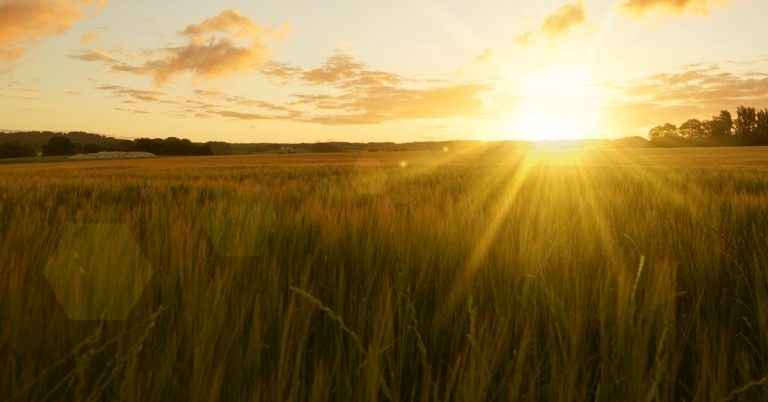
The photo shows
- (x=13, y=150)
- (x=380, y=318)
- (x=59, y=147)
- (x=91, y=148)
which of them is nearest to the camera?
(x=380, y=318)

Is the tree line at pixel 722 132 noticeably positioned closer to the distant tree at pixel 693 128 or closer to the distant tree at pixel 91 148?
the distant tree at pixel 693 128

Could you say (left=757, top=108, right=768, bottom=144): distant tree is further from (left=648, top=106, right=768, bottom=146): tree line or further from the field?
the field

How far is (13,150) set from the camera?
6347 centimetres

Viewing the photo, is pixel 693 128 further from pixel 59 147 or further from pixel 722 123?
pixel 59 147

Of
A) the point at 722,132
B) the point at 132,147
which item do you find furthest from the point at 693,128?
the point at 132,147

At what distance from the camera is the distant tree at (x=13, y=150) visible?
6297cm

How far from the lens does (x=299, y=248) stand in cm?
164

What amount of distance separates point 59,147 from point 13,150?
10362 mm

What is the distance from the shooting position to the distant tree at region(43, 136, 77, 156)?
73.1m

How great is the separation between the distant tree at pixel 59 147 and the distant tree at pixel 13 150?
6803 mm

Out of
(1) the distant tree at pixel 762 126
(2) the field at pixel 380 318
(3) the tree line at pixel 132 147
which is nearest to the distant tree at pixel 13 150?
(3) the tree line at pixel 132 147

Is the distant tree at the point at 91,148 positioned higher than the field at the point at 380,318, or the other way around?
the distant tree at the point at 91,148

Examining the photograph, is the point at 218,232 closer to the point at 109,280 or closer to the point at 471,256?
the point at 109,280

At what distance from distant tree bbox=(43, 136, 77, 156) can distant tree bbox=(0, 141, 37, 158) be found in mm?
6803
